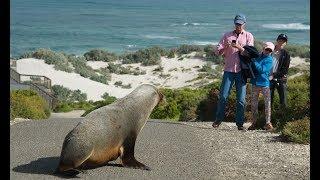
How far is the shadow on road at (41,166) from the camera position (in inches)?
350

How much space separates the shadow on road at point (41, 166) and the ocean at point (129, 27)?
49.4m

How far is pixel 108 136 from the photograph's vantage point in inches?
341

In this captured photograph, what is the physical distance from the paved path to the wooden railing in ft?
48.1

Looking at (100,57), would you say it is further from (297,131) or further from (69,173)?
(69,173)

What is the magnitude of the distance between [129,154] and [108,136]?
1.52 ft

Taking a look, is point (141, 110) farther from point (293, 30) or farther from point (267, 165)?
point (293, 30)

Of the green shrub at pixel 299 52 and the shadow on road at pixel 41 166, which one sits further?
the green shrub at pixel 299 52

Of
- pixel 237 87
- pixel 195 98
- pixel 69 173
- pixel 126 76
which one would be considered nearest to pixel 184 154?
pixel 69 173

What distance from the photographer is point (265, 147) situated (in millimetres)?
10867

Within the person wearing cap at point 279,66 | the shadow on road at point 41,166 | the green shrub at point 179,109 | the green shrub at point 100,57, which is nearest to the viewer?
the shadow on road at point 41,166

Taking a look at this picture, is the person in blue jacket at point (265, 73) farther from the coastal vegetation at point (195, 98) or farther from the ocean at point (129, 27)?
the ocean at point (129, 27)

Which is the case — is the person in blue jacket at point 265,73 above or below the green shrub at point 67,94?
above

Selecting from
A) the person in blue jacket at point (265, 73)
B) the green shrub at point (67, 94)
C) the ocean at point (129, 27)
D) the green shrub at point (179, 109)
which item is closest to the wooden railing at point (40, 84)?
the green shrub at point (67, 94)
